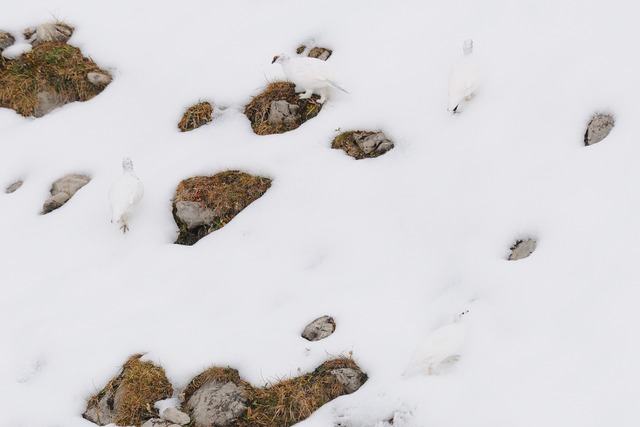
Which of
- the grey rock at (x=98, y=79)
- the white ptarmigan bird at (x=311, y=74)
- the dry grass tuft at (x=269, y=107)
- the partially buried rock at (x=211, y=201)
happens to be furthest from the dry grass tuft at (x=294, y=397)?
the grey rock at (x=98, y=79)

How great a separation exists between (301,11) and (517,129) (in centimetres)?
416

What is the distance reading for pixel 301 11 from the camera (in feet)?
33.2

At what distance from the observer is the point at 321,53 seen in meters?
9.41

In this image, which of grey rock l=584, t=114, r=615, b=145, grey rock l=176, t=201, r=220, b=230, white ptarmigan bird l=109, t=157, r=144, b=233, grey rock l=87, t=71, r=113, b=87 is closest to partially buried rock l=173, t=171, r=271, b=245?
grey rock l=176, t=201, r=220, b=230

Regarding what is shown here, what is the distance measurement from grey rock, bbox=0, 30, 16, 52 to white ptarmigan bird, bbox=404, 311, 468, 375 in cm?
830

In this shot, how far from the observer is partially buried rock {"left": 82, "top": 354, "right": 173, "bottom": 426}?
607 cm

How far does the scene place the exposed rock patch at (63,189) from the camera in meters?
8.38

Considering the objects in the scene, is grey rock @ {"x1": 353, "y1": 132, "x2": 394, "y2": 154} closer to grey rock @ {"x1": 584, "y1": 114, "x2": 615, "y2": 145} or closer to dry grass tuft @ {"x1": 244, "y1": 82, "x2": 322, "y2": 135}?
dry grass tuft @ {"x1": 244, "y1": 82, "x2": 322, "y2": 135}

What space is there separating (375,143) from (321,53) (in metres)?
2.05

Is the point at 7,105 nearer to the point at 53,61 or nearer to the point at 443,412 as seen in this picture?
the point at 53,61

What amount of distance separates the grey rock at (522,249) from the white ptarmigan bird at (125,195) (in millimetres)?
4250

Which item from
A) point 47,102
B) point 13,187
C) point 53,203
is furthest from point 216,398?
point 47,102

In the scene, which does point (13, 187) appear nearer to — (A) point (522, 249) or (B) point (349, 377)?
(B) point (349, 377)

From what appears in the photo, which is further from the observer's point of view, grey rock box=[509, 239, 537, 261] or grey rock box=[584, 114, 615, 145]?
grey rock box=[584, 114, 615, 145]
